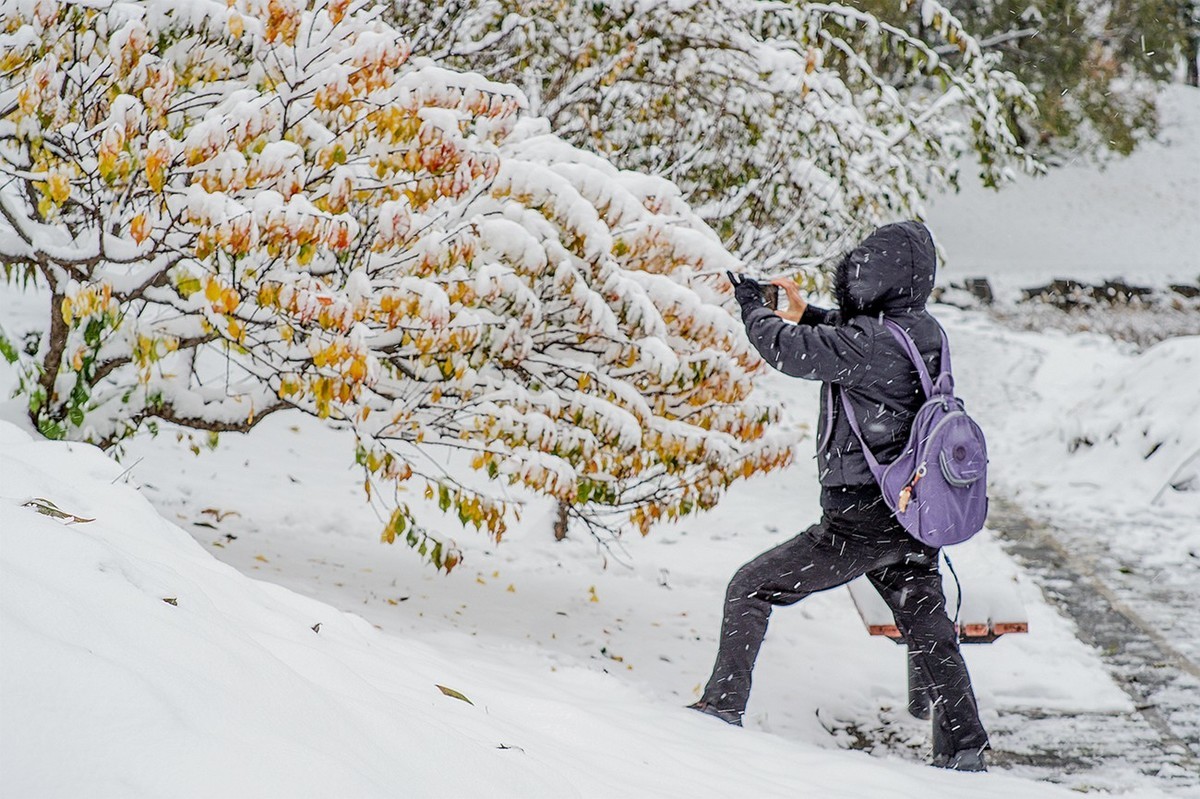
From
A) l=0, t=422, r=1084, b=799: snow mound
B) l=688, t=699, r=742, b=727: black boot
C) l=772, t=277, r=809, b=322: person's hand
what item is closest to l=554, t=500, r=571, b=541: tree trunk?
l=0, t=422, r=1084, b=799: snow mound

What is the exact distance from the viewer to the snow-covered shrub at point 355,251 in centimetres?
364

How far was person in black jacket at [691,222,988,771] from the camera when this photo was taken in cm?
374

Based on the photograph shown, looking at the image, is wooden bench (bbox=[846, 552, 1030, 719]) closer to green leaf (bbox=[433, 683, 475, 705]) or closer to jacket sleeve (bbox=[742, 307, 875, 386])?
jacket sleeve (bbox=[742, 307, 875, 386])

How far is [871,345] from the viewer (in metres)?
3.74

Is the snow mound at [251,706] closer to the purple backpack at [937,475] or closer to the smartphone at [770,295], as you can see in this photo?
the purple backpack at [937,475]

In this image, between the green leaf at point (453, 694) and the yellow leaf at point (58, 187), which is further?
the yellow leaf at point (58, 187)

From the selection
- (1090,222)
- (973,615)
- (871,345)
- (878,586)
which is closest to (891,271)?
(871,345)

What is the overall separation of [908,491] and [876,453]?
0.20 m

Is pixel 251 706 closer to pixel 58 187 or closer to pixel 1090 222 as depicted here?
pixel 58 187

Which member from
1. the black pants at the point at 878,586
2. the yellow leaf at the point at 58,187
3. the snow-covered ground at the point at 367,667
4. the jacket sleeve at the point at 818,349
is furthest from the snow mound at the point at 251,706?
the jacket sleeve at the point at 818,349

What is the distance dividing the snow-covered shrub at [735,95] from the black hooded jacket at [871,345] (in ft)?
8.51

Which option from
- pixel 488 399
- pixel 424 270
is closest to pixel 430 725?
pixel 424 270

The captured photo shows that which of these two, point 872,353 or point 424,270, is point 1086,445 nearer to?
point 872,353

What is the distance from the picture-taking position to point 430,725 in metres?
2.47
